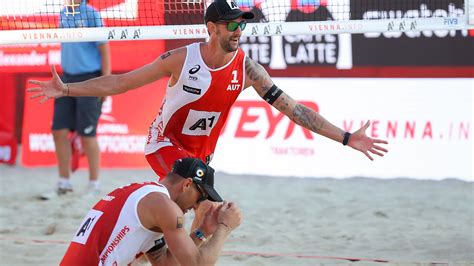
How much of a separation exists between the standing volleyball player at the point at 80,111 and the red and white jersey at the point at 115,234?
4.13 m

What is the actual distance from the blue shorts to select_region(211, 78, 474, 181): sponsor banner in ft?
5.12

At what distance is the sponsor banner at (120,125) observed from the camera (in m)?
9.27

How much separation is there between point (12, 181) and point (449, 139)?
4.38m

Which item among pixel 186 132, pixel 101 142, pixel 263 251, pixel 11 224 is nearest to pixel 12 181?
pixel 101 142

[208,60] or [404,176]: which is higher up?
[208,60]

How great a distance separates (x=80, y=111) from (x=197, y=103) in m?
3.22

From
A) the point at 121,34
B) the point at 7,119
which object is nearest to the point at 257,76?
the point at 121,34

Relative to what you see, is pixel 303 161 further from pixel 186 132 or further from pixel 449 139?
pixel 186 132

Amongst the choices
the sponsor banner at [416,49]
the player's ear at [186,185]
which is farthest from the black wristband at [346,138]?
the sponsor banner at [416,49]

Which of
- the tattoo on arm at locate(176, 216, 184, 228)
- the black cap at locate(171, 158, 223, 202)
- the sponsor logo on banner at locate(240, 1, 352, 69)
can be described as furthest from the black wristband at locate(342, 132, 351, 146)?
the sponsor logo on banner at locate(240, 1, 352, 69)

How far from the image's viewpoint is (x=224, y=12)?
4.80 meters

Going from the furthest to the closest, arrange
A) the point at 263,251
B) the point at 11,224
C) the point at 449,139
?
the point at 449,139 < the point at 11,224 < the point at 263,251

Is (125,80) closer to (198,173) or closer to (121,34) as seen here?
(121,34)

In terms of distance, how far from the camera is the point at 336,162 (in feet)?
28.8
